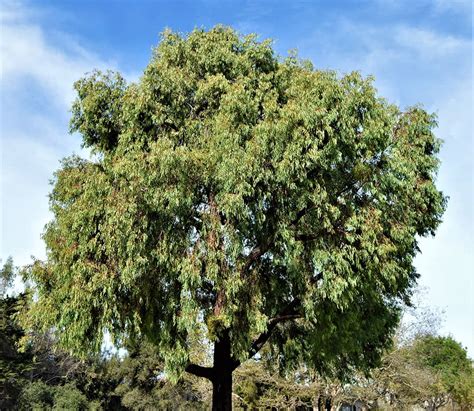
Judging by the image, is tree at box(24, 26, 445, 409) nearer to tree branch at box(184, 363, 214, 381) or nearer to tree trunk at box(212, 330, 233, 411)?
tree trunk at box(212, 330, 233, 411)

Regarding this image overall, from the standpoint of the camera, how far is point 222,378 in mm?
12773

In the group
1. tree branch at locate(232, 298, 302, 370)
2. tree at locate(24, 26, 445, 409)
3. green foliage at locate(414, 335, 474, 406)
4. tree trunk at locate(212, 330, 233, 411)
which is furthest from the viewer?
green foliage at locate(414, 335, 474, 406)

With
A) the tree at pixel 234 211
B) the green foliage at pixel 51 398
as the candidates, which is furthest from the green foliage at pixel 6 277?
the tree at pixel 234 211

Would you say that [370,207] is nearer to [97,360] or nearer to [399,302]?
[399,302]

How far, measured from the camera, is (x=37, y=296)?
11.5 m

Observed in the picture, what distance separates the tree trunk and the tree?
59.6 inches

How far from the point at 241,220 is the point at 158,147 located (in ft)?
8.24

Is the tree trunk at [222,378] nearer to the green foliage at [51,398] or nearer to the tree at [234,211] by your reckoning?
the tree at [234,211]

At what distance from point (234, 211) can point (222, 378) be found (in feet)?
17.8

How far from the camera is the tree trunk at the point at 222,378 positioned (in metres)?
12.6

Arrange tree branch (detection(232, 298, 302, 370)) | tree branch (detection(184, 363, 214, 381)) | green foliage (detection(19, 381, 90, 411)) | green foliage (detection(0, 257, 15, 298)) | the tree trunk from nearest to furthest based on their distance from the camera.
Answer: tree branch (detection(232, 298, 302, 370)), the tree trunk, tree branch (detection(184, 363, 214, 381)), green foliage (detection(19, 381, 90, 411)), green foliage (detection(0, 257, 15, 298))

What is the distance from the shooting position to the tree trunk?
1262 cm

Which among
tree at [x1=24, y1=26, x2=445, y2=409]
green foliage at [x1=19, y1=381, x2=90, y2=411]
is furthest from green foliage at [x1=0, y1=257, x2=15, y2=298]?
tree at [x1=24, y1=26, x2=445, y2=409]

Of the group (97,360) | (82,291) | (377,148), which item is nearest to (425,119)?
Answer: (377,148)
